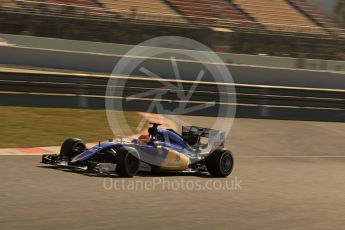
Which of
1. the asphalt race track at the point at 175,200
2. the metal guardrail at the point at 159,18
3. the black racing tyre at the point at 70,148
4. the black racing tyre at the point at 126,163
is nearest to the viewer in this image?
the asphalt race track at the point at 175,200

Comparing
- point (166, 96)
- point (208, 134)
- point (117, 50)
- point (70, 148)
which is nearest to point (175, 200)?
point (70, 148)

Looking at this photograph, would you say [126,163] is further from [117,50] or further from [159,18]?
[159,18]

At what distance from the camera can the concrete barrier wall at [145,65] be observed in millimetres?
28766

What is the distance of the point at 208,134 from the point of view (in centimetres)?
1187

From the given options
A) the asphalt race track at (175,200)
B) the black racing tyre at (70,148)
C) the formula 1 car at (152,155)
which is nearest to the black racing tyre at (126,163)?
the formula 1 car at (152,155)

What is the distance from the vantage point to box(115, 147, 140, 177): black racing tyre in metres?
10.3

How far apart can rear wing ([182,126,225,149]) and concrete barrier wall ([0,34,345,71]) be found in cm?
1903

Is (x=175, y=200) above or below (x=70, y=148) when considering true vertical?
below

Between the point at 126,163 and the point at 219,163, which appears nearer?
the point at 126,163

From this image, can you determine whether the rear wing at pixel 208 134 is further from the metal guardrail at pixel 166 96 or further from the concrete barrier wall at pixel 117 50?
the concrete barrier wall at pixel 117 50

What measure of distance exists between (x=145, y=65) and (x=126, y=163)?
63.0ft

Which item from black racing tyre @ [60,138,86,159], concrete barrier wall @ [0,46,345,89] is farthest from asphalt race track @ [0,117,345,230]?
concrete barrier wall @ [0,46,345,89]

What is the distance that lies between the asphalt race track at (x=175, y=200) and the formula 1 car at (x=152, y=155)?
0.17m

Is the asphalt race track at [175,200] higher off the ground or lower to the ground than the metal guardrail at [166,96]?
higher
